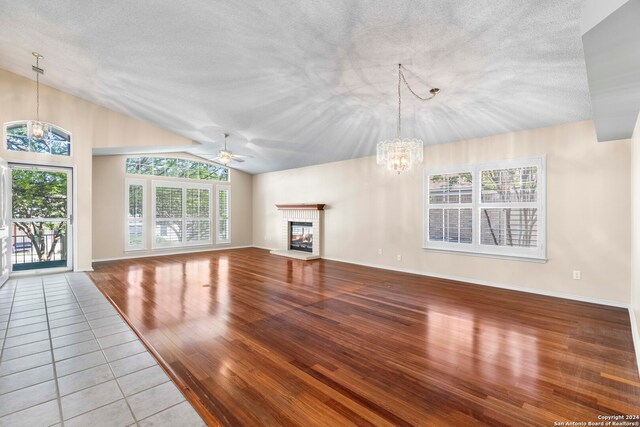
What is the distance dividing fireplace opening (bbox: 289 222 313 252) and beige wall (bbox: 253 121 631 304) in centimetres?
78

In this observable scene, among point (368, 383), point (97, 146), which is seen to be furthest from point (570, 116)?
point (97, 146)

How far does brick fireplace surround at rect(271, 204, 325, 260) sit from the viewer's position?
771cm

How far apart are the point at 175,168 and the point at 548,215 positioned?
8.82 meters

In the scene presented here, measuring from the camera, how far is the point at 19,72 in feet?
16.9

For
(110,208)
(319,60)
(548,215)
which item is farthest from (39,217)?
(548,215)

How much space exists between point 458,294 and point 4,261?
7.58 metres

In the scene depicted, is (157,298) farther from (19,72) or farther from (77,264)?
(19,72)

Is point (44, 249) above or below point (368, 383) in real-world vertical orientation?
above

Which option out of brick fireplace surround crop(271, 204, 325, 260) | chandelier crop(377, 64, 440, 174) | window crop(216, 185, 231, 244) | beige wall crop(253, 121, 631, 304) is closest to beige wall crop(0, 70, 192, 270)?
window crop(216, 185, 231, 244)

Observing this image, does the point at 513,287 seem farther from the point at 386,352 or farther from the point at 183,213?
the point at 183,213

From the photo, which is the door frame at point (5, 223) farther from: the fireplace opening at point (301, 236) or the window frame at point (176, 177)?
the fireplace opening at point (301, 236)

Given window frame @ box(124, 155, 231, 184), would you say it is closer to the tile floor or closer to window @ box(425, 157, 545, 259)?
the tile floor

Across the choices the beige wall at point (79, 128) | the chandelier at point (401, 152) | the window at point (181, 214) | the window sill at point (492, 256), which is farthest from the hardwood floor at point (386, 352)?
the window at point (181, 214)

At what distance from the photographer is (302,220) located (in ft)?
26.8
